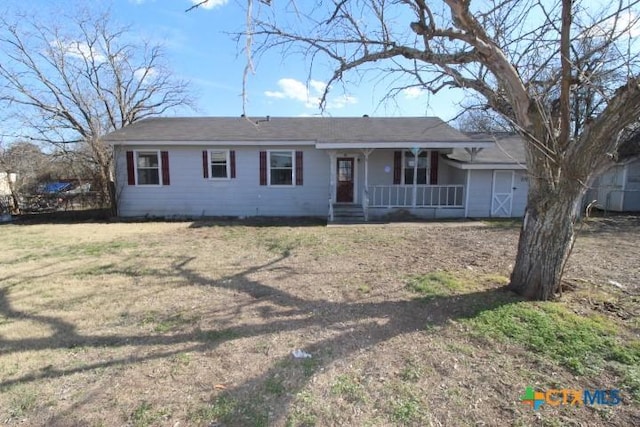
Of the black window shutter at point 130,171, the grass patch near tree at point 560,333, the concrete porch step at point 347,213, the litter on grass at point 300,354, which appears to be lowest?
the litter on grass at point 300,354

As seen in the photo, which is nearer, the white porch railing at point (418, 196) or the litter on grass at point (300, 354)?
A: the litter on grass at point (300, 354)

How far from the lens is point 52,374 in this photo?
2830 mm

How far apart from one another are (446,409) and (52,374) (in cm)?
316

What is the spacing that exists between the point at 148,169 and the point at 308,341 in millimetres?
11157

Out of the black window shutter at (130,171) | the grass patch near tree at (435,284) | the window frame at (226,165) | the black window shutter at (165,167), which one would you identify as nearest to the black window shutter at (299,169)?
the window frame at (226,165)

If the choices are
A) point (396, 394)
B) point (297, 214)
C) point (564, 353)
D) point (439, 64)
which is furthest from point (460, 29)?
point (297, 214)

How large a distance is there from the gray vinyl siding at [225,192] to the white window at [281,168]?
22cm

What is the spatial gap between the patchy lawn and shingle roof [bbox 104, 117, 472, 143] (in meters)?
6.18

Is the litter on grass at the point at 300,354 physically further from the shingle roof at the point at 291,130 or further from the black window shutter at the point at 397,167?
the black window shutter at the point at 397,167

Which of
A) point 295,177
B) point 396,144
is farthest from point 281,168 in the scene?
point 396,144

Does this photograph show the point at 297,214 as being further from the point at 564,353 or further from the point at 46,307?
the point at 564,353

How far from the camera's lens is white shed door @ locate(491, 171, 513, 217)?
38.1 feet

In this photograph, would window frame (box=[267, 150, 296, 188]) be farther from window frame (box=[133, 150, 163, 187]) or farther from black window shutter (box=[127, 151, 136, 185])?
black window shutter (box=[127, 151, 136, 185])

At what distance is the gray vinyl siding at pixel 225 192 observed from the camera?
39.6ft
